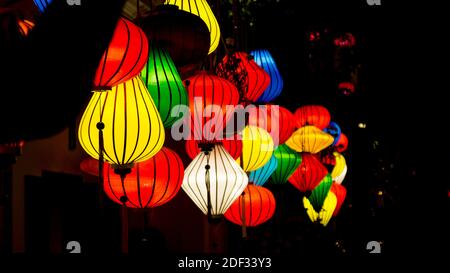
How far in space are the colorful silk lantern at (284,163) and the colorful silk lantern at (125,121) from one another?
211cm

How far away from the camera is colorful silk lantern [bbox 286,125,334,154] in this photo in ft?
14.8

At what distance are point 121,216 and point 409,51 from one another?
3.87m

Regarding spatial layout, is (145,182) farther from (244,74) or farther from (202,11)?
(244,74)

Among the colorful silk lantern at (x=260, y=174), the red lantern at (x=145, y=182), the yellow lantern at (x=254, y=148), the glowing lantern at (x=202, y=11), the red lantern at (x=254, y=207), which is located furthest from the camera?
the colorful silk lantern at (x=260, y=174)

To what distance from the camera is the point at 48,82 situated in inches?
38.5

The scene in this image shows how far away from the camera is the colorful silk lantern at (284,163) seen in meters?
4.11

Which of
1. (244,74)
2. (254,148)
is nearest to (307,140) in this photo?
(254,148)

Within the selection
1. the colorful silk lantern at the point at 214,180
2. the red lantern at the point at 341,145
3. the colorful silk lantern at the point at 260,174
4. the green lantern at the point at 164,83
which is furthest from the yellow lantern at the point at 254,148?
the red lantern at the point at 341,145

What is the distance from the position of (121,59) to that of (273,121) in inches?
68.5

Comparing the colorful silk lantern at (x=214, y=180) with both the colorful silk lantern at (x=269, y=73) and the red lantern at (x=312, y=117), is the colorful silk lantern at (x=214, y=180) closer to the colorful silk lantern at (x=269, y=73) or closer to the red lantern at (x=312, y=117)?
the colorful silk lantern at (x=269, y=73)

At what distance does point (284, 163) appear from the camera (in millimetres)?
4117

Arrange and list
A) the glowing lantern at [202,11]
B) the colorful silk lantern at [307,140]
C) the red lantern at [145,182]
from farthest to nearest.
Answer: the colorful silk lantern at [307,140] < the glowing lantern at [202,11] < the red lantern at [145,182]

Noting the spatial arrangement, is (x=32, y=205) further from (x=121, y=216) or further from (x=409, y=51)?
(x=409, y=51)

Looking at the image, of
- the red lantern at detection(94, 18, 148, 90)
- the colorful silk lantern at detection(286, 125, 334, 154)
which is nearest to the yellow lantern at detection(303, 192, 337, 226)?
the colorful silk lantern at detection(286, 125, 334, 154)
